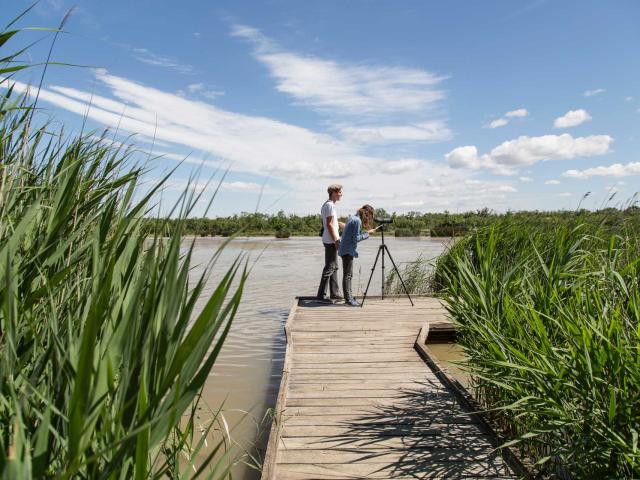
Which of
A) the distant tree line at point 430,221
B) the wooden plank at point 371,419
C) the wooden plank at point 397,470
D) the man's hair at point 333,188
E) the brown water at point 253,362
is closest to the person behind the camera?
the distant tree line at point 430,221

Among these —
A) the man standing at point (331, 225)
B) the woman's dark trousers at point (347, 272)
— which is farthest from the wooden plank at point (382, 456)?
the woman's dark trousers at point (347, 272)

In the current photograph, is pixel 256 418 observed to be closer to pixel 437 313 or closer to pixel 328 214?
pixel 328 214

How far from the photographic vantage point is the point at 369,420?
10.5ft

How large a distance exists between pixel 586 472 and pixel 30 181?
8.62ft

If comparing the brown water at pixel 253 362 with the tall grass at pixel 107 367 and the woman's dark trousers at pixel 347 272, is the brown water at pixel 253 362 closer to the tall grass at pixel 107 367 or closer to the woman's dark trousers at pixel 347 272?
the tall grass at pixel 107 367

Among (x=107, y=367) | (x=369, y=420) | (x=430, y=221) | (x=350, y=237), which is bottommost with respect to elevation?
(x=369, y=420)

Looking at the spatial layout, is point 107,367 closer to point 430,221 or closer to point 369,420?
point 369,420

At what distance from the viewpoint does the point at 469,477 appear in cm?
240

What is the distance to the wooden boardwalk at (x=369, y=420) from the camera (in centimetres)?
255

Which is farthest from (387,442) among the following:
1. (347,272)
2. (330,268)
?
(330,268)

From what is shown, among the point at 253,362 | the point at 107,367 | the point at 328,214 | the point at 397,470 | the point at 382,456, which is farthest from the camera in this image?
the point at 328,214

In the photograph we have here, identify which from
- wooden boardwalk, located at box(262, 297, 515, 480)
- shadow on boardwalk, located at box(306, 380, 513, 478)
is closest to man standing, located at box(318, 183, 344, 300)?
wooden boardwalk, located at box(262, 297, 515, 480)

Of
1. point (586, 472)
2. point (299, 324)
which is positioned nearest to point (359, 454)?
point (586, 472)

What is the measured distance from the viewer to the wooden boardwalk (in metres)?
2.55
